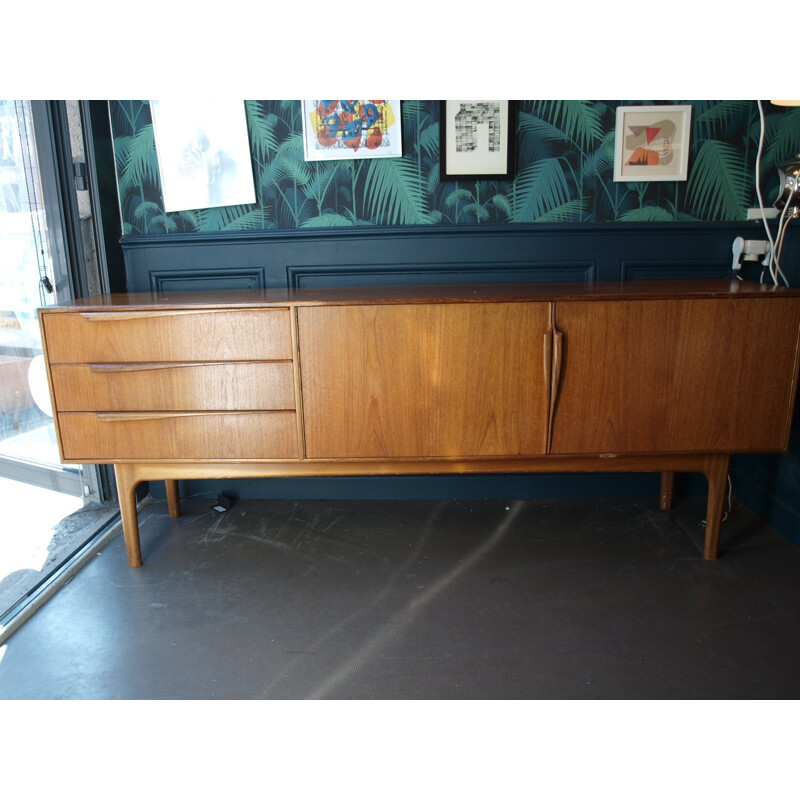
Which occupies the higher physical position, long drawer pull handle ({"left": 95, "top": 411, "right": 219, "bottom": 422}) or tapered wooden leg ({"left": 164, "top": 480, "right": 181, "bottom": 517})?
long drawer pull handle ({"left": 95, "top": 411, "right": 219, "bottom": 422})

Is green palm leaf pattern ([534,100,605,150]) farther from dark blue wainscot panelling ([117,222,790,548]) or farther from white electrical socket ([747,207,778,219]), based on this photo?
white electrical socket ([747,207,778,219])

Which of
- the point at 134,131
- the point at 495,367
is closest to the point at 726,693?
the point at 495,367

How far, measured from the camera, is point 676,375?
6.01ft

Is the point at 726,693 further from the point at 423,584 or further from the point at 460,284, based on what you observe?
the point at 460,284

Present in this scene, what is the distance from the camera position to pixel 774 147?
2209 mm

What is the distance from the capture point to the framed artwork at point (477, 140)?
7.25 ft

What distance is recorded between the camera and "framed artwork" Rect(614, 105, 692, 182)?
7.23 ft

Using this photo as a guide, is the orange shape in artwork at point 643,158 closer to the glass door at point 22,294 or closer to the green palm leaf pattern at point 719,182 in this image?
the green palm leaf pattern at point 719,182

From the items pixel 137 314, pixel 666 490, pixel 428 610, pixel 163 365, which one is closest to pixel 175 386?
pixel 163 365

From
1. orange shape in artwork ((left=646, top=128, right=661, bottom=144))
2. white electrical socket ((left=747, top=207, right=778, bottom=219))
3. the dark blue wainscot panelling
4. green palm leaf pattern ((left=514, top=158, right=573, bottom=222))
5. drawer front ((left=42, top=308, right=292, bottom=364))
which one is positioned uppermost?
orange shape in artwork ((left=646, top=128, right=661, bottom=144))

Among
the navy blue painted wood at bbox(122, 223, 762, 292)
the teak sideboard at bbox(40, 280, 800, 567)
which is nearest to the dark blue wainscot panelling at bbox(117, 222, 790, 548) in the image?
the navy blue painted wood at bbox(122, 223, 762, 292)

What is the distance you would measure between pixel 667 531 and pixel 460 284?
1132 millimetres

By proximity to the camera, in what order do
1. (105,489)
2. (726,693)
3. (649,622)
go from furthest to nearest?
1. (105,489)
2. (649,622)
3. (726,693)

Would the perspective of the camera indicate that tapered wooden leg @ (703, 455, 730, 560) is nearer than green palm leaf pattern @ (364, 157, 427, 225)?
Yes
